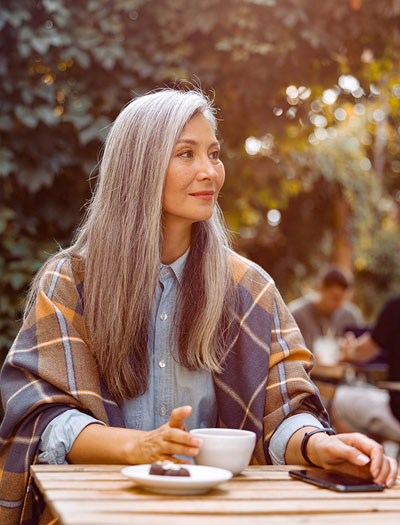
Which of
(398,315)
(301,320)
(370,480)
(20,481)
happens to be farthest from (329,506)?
(301,320)

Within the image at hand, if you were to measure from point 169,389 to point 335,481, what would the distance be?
0.61 metres

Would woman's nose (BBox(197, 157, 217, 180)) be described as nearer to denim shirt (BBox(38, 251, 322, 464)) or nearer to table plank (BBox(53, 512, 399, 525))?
denim shirt (BBox(38, 251, 322, 464))

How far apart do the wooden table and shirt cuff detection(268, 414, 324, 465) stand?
0.36 meters

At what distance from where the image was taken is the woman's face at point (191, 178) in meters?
1.93

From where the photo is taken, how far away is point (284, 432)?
1.83m

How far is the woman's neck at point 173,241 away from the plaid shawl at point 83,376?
0.16m

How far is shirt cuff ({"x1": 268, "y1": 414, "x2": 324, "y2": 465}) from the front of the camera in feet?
5.93

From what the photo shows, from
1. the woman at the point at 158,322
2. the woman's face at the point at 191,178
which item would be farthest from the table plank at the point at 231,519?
the woman's face at the point at 191,178

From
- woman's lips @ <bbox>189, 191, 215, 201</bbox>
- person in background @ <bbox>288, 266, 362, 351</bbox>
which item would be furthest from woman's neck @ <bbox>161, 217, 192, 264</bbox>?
person in background @ <bbox>288, 266, 362, 351</bbox>

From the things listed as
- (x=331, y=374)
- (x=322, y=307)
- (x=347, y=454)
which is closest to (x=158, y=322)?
(x=347, y=454)

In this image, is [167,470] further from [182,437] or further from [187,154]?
[187,154]

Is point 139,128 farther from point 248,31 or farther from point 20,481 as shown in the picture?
point 248,31

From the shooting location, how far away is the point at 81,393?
1737 millimetres

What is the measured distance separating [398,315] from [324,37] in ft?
6.20
